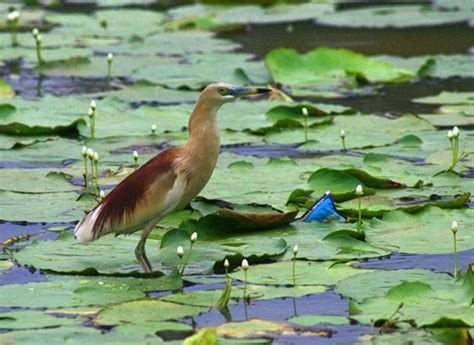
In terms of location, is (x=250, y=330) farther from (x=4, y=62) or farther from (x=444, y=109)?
(x=4, y=62)

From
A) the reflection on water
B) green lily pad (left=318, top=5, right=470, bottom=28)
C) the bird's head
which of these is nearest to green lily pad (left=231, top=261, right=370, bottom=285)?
the bird's head

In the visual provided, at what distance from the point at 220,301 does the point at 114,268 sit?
34.7 inches

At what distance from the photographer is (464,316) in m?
4.80

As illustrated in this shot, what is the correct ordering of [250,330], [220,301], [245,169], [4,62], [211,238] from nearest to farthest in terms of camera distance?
[250,330] < [220,301] < [211,238] < [245,169] < [4,62]

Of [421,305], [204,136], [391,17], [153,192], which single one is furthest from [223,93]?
[391,17]

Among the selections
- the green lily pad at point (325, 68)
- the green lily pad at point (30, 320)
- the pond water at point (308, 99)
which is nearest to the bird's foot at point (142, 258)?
the pond water at point (308, 99)

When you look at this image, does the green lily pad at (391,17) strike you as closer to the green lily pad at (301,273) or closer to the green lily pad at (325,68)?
the green lily pad at (325,68)

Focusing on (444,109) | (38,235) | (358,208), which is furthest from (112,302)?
(444,109)

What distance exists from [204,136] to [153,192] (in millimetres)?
407

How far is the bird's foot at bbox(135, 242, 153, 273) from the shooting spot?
558cm

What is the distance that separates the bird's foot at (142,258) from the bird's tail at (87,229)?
0.21 metres

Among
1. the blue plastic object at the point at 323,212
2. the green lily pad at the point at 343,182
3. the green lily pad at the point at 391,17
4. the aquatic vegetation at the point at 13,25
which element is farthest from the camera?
the green lily pad at the point at 391,17

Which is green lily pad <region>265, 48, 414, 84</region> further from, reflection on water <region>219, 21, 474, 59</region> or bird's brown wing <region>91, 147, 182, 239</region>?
bird's brown wing <region>91, 147, 182, 239</region>

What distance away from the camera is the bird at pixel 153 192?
564 cm
